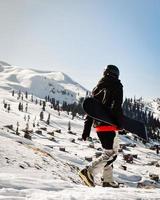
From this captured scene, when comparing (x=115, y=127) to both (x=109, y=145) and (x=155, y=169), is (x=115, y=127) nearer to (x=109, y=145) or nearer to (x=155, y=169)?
(x=109, y=145)

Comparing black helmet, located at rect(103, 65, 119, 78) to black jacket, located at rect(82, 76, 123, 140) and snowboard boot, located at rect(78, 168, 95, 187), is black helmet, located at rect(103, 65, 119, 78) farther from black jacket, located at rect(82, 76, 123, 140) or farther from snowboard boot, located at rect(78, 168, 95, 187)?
snowboard boot, located at rect(78, 168, 95, 187)

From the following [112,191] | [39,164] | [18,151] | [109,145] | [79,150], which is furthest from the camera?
[79,150]

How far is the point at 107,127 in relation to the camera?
31.8 ft

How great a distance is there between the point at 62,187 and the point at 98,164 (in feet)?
7.92

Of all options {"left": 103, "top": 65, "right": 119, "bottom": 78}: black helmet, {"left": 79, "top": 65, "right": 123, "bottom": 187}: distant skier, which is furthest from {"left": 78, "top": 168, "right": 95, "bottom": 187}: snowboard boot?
{"left": 103, "top": 65, "right": 119, "bottom": 78}: black helmet

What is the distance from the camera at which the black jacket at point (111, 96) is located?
9.70 metres

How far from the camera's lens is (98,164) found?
9867mm

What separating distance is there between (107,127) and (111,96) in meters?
0.84

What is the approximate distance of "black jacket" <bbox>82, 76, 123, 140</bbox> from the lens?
970cm

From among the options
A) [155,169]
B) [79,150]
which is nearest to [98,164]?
[155,169]

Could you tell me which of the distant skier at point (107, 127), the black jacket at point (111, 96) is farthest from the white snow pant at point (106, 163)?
the black jacket at point (111, 96)

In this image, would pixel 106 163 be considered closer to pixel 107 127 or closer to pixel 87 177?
pixel 87 177

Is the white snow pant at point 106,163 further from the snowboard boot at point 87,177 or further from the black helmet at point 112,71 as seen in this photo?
the black helmet at point 112,71

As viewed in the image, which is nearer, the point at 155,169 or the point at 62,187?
the point at 62,187
